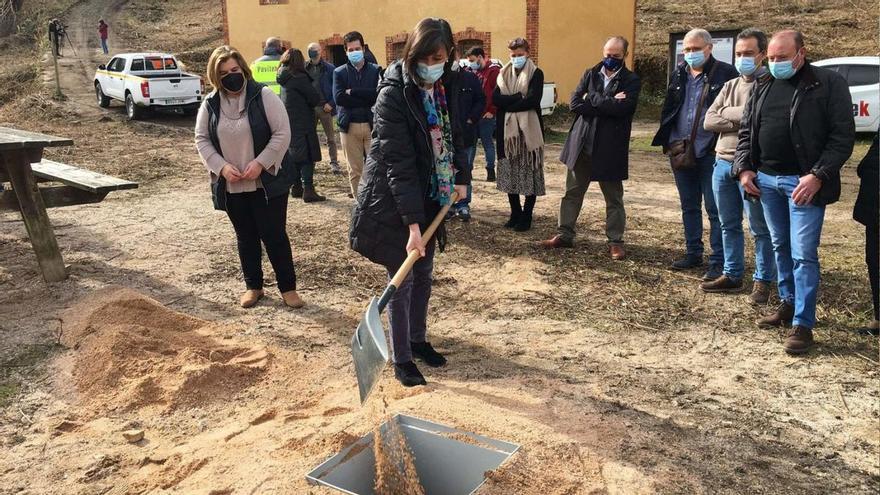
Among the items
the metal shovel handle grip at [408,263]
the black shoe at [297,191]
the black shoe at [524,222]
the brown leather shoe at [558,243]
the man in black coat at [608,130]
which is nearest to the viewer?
the metal shovel handle grip at [408,263]

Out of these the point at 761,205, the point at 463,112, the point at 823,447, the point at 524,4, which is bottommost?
the point at 823,447

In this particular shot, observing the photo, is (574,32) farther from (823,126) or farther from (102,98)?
(823,126)

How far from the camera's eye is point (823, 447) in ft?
11.4

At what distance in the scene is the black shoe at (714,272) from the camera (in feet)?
19.3

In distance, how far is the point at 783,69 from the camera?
4422 millimetres

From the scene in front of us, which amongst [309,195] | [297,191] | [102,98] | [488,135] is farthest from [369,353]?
[102,98]

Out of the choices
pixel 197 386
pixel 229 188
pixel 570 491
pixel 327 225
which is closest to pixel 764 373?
pixel 570 491

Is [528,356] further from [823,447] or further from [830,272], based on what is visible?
[830,272]

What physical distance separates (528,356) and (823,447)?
1.70m

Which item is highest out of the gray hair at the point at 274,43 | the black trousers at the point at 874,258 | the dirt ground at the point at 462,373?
the gray hair at the point at 274,43

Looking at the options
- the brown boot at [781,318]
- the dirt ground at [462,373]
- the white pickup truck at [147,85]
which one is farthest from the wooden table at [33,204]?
the white pickup truck at [147,85]

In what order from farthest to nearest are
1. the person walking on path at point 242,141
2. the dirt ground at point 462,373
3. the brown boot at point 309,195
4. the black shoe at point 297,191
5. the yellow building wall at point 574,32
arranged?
the yellow building wall at point 574,32
the black shoe at point 297,191
the brown boot at point 309,195
the person walking on path at point 242,141
the dirt ground at point 462,373

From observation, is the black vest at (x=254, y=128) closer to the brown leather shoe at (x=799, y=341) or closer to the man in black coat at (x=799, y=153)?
the man in black coat at (x=799, y=153)

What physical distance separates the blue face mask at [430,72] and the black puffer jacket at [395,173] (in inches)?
2.5
